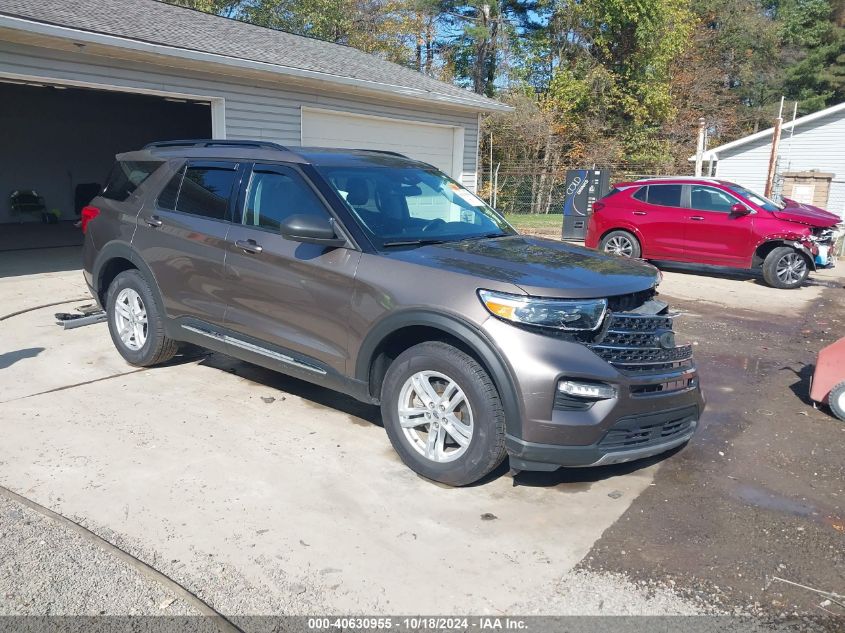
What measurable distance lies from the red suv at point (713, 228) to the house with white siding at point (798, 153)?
47.8 feet

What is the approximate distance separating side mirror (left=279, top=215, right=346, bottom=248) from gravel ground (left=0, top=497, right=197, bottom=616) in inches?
76.8

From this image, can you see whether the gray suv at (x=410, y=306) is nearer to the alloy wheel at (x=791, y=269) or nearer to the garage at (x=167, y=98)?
the garage at (x=167, y=98)

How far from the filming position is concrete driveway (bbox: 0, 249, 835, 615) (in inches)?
117

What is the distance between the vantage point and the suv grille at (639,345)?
3656 millimetres

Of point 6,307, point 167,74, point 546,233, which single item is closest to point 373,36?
point 546,233

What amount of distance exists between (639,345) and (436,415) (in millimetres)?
1175

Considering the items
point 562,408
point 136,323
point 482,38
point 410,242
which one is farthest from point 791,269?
point 482,38

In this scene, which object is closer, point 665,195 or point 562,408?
point 562,408

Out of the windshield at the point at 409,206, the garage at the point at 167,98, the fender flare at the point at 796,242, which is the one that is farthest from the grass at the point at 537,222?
the windshield at the point at 409,206

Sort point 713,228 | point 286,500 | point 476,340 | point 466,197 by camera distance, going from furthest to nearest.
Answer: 1. point 713,228
2. point 466,197
3. point 286,500
4. point 476,340

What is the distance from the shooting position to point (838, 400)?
206 inches

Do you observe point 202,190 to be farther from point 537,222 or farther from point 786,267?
point 537,222

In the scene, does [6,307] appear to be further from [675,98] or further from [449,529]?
[675,98]

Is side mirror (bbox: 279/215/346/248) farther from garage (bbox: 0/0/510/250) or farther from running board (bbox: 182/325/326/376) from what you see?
garage (bbox: 0/0/510/250)
